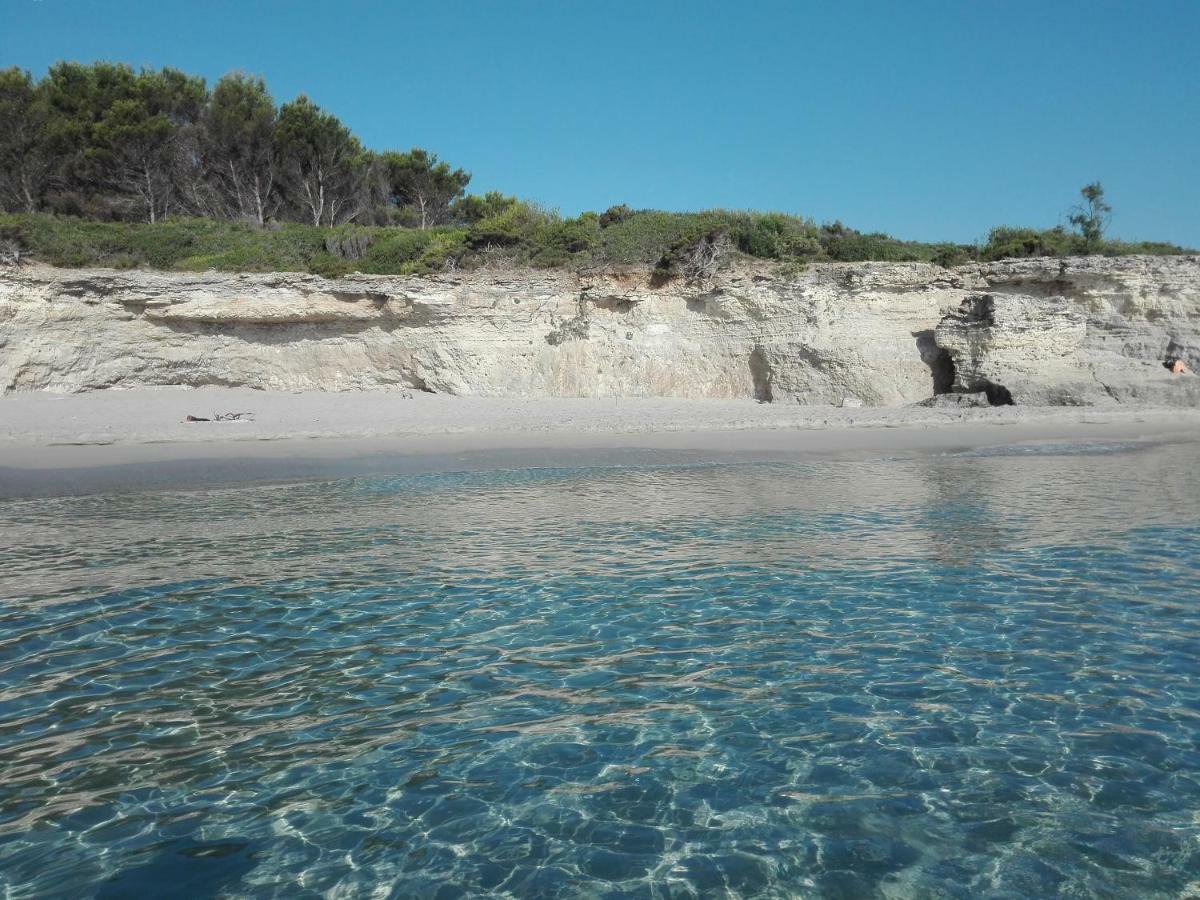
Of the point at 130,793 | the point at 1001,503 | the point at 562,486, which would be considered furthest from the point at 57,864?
the point at 1001,503

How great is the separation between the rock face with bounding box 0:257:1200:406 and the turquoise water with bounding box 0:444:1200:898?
13.1 meters

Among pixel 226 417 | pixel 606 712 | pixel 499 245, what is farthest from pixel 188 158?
pixel 606 712

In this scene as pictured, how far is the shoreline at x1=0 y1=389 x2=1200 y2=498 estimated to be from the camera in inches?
512

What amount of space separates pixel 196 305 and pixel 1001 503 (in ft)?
58.9

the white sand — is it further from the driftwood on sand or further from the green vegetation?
the green vegetation

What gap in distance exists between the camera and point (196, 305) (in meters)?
19.9

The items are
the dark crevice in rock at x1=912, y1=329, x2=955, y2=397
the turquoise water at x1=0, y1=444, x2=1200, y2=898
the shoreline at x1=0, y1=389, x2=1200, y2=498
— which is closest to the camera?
the turquoise water at x1=0, y1=444, x2=1200, y2=898

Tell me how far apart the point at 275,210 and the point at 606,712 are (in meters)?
33.7

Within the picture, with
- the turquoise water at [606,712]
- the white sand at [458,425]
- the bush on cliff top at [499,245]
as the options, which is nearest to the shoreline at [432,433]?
the white sand at [458,425]

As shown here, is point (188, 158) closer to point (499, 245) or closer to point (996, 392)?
point (499, 245)

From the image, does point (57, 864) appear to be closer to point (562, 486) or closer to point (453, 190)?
point (562, 486)

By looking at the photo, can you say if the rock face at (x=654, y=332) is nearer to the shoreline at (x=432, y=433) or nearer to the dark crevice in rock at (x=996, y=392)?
the dark crevice in rock at (x=996, y=392)

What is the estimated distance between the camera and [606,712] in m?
4.09

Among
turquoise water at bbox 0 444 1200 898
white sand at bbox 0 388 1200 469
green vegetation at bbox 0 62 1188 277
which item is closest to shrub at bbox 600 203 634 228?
green vegetation at bbox 0 62 1188 277
